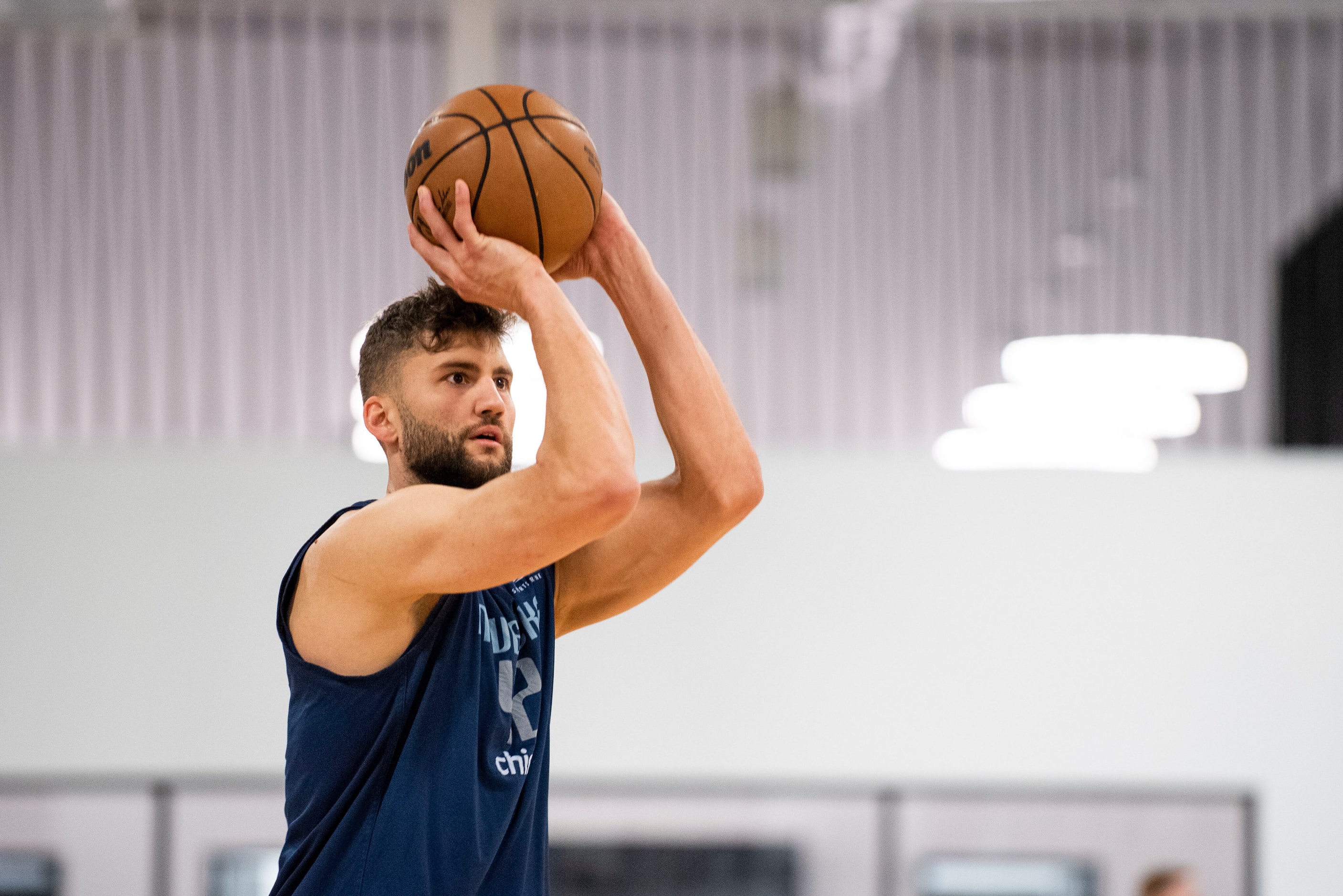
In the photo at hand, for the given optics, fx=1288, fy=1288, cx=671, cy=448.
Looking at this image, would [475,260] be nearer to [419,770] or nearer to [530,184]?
[530,184]

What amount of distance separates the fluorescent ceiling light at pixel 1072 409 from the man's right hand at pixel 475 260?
398 centimetres

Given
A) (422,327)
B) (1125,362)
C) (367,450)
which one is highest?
(1125,362)

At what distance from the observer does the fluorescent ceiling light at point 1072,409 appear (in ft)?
17.7

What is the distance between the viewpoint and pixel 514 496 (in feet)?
5.36

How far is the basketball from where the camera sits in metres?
1.80

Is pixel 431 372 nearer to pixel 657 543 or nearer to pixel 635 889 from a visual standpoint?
pixel 657 543

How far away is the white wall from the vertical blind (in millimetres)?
560

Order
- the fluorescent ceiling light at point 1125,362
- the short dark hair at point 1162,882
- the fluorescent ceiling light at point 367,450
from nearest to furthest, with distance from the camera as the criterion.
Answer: the short dark hair at point 1162,882, the fluorescent ceiling light at point 367,450, the fluorescent ceiling light at point 1125,362

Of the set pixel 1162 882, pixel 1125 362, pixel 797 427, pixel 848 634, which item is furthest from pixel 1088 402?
pixel 1162 882

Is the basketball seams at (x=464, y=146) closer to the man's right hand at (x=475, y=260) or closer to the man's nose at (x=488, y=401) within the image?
the man's right hand at (x=475, y=260)

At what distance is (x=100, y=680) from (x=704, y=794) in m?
2.34

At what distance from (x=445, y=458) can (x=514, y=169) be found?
Result: 0.42 metres

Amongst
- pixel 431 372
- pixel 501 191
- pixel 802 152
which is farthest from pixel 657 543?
pixel 802 152

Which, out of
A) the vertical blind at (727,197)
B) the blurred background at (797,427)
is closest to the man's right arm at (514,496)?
the blurred background at (797,427)
